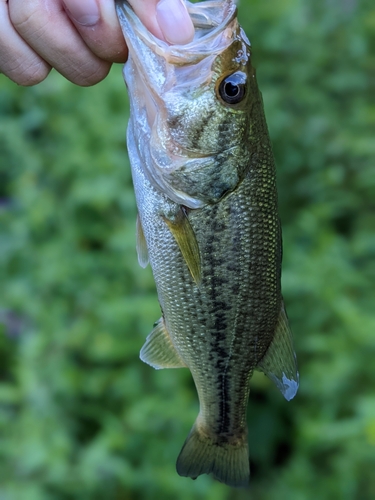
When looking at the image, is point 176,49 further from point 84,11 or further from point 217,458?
point 217,458

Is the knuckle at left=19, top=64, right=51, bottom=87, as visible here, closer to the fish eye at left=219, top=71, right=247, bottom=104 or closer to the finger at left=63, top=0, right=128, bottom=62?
the finger at left=63, top=0, right=128, bottom=62

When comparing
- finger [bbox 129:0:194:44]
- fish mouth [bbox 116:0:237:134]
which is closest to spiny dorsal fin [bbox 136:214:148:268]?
fish mouth [bbox 116:0:237:134]

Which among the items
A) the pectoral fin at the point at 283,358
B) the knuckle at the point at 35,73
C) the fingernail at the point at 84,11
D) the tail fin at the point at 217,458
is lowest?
the tail fin at the point at 217,458

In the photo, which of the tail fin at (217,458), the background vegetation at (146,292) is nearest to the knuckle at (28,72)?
the tail fin at (217,458)

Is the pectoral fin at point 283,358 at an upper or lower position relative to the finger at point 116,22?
lower

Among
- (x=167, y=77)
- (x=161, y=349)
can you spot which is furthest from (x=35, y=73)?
(x=161, y=349)

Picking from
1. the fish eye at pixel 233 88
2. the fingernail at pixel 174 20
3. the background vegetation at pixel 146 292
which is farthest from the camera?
the background vegetation at pixel 146 292

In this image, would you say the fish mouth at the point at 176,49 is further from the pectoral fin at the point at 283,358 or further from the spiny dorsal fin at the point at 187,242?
the pectoral fin at the point at 283,358

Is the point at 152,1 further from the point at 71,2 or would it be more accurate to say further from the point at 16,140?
the point at 16,140
